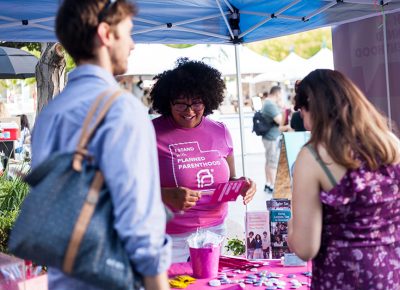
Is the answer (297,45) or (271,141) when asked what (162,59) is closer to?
(271,141)

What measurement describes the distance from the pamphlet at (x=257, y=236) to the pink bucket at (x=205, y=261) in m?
0.32

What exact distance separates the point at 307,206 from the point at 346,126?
25 centimetres

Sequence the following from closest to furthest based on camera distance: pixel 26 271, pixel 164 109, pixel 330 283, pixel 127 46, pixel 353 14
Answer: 1. pixel 127 46
2. pixel 330 283
3. pixel 26 271
4. pixel 164 109
5. pixel 353 14

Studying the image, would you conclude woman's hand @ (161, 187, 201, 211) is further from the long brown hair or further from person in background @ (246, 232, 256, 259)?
the long brown hair

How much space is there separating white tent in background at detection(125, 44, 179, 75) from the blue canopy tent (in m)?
6.97

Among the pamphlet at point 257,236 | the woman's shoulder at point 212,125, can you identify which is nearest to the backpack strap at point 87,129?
the pamphlet at point 257,236

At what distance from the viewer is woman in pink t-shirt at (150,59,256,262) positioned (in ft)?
9.77

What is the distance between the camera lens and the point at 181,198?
270cm

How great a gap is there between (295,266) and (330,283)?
35.3 inches

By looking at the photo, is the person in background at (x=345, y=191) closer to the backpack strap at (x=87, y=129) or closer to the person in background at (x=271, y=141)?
the backpack strap at (x=87, y=129)

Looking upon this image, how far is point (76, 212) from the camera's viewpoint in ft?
4.09

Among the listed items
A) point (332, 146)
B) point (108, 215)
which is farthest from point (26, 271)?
point (332, 146)

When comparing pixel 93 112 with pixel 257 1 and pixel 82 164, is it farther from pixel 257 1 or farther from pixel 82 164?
pixel 257 1

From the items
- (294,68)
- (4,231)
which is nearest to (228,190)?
(4,231)
